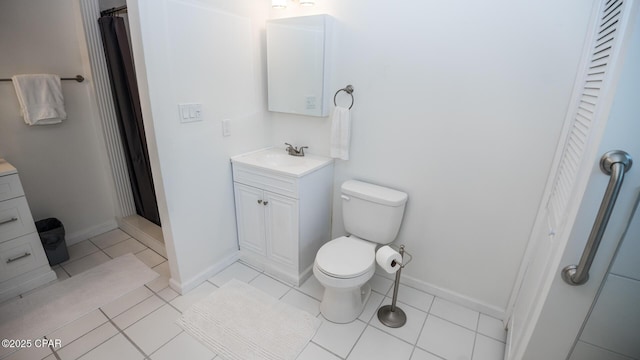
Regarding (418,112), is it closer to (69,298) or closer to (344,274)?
(344,274)

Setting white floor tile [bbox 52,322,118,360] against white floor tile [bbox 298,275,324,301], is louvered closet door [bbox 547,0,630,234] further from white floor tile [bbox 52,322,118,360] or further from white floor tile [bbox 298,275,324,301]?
white floor tile [bbox 52,322,118,360]

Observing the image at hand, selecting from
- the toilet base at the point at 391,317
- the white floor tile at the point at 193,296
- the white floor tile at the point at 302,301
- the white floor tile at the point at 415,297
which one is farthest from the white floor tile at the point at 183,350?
the white floor tile at the point at 415,297

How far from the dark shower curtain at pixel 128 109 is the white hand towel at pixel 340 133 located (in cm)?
161

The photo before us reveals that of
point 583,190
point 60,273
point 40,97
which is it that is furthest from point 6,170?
point 583,190

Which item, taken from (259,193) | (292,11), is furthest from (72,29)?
(259,193)

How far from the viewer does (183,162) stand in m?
1.85

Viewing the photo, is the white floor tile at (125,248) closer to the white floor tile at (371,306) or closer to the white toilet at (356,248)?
the white toilet at (356,248)

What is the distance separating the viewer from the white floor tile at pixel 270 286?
2063mm

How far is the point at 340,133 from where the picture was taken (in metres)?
2.05

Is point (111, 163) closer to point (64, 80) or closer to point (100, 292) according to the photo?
point (64, 80)

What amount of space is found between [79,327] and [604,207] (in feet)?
8.40

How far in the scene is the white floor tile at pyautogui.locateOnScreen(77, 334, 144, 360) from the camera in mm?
1544

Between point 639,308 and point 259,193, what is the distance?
74.5 inches

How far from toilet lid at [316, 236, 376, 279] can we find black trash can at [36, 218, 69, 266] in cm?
208
